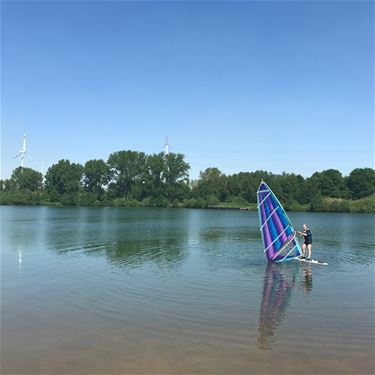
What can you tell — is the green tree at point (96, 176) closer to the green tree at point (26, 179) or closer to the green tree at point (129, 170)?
the green tree at point (129, 170)

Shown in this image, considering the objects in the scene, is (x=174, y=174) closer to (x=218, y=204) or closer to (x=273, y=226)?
(x=218, y=204)

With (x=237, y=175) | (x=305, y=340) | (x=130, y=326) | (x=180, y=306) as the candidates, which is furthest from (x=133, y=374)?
(x=237, y=175)

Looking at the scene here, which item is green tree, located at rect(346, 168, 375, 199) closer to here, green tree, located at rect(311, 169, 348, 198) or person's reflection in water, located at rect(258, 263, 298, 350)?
green tree, located at rect(311, 169, 348, 198)

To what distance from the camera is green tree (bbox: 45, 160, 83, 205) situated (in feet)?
457

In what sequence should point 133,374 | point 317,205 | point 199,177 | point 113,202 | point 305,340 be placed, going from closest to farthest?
point 133,374
point 305,340
point 317,205
point 113,202
point 199,177

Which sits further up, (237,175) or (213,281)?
(237,175)

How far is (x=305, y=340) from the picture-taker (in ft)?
35.6

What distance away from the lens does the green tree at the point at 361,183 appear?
5084 inches

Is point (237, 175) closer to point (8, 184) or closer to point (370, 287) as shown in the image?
point (8, 184)

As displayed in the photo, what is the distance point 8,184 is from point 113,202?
60210mm

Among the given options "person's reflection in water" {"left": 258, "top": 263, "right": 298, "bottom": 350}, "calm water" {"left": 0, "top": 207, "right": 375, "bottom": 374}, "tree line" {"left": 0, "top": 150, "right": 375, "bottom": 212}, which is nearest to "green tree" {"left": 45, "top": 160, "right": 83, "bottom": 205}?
"tree line" {"left": 0, "top": 150, "right": 375, "bottom": 212}

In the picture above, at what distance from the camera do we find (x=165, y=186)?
13388cm

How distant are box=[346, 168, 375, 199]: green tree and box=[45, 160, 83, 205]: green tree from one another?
86.1 m

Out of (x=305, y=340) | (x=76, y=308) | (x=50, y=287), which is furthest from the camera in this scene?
(x=50, y=287)
